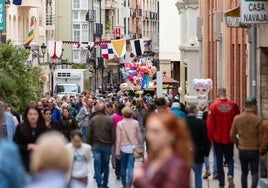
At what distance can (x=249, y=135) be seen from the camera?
1878 cm

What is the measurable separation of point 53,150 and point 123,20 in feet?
384

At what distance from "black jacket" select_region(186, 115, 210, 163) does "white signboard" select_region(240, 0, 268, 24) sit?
5.44 m

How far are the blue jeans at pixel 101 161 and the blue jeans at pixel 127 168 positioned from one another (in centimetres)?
28

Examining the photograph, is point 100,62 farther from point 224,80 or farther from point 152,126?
point 152,126

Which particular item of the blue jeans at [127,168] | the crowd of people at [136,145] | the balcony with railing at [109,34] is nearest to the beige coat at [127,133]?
the crowd of people at [136,145]

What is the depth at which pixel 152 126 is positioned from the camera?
344 inches

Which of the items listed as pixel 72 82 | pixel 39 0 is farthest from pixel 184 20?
pixel 39 0

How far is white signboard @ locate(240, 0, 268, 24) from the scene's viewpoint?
23.4 metres

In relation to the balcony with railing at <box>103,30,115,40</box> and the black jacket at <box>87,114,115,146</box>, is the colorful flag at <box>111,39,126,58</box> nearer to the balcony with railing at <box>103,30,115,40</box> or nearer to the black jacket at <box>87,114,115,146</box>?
the black jacket at <box>87,114,115,146</box>

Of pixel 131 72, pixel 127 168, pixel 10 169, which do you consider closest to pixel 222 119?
pixel 127 168

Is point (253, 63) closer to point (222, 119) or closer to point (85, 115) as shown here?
point (85, 115)

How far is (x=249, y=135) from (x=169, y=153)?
33.6 ft

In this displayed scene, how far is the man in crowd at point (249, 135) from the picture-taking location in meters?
18.7

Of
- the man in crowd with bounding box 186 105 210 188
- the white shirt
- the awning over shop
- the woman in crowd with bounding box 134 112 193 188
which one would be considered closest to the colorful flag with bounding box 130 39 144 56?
the awning over shop
